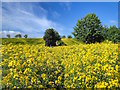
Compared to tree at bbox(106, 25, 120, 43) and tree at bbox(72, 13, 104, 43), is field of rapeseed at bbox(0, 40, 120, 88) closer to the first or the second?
tree at bbox(72, 13, 104, 43)

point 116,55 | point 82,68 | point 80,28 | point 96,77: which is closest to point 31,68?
point 82,68

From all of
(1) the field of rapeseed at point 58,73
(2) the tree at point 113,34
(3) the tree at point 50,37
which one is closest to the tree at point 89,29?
(2) the tree at point 113,34

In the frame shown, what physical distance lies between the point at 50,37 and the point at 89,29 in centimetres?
1772

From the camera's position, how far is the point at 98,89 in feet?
18.1

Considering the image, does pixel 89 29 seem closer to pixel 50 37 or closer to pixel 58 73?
pixel 50 37

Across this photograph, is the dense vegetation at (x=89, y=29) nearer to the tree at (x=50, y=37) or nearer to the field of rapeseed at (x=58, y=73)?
the tree at (x=50, y=37)

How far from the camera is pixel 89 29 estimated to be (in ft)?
114

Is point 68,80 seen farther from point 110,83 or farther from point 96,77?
point 110,83

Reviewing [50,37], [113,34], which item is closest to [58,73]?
[113,34]

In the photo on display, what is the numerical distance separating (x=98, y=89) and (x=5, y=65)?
458 cm

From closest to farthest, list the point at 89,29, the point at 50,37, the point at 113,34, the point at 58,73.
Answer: the point at 58,73 < the point at 89,29 < the point at 113,34 < the point at 50,37

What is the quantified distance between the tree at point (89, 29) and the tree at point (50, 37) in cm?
1421

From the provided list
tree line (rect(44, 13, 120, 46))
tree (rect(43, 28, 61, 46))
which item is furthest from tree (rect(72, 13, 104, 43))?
tree (rect(43, 28, 61, 46))

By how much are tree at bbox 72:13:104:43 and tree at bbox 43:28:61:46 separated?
1421 centimetres
